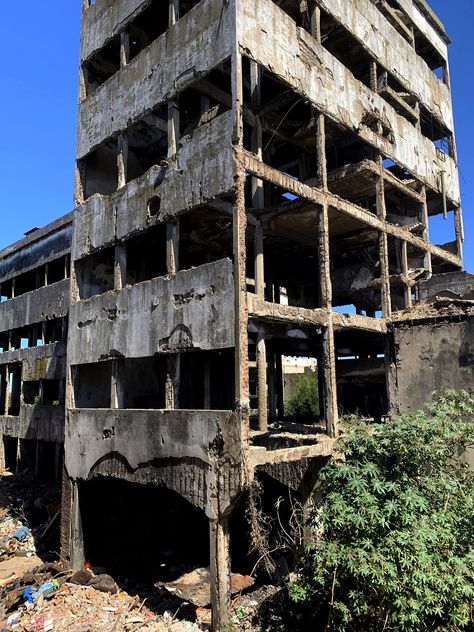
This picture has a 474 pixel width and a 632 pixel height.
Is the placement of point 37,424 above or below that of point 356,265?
below

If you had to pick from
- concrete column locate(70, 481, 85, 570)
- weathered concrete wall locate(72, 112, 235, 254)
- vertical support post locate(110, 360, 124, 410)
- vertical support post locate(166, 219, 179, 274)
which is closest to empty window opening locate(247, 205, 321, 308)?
vertical support post locate(166, 219, 179, 274)

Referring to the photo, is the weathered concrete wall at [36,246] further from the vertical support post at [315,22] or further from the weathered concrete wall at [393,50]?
the weathered concrete wall at [393,50]

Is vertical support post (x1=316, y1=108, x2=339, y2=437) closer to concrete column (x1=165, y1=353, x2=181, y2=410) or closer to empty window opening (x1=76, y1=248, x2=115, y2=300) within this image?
concrete column (x1=165, y1=353, x2=181, y2=410)

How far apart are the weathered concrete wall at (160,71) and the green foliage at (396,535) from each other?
800cm

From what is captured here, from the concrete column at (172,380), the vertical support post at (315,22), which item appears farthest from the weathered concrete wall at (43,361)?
the vertical support post at (315,22)

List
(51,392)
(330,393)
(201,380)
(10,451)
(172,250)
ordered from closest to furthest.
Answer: (330,393) → (172,250) → (201,380) → (51,392) → (10,451)

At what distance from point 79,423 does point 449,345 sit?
364 inches

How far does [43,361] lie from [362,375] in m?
10.6

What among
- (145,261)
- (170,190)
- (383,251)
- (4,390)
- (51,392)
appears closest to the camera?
(170,190)

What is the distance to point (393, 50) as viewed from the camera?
15320mm

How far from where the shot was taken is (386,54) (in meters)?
14.9

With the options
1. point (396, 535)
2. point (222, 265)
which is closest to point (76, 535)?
point (222, 265)

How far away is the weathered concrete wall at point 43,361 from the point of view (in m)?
16.0

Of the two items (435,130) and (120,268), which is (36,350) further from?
(435,130)
